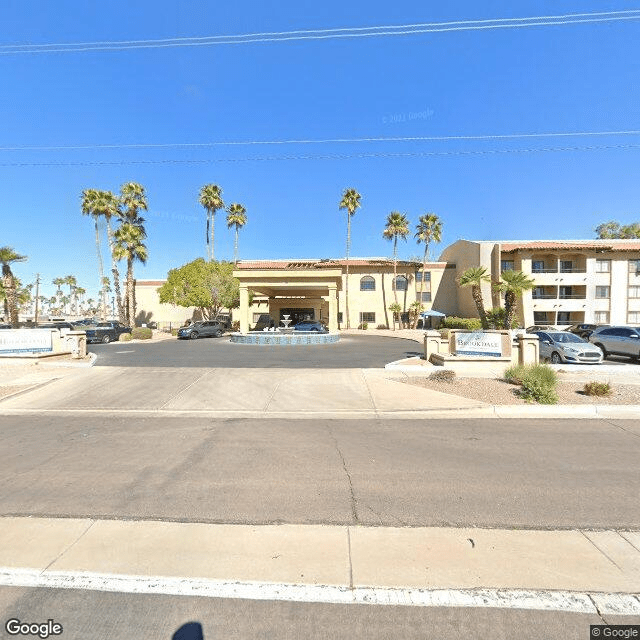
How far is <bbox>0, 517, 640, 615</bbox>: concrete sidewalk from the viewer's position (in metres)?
3.14

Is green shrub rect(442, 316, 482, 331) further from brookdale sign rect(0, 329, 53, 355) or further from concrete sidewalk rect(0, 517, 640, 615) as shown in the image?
brookdale sign rect(0, 329, 53, 355)

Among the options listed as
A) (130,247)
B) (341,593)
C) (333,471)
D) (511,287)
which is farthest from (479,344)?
(130,247)

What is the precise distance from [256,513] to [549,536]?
3.36m

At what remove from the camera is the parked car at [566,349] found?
15.3 m

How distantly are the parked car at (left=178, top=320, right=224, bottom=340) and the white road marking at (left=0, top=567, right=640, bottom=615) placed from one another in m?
30.9

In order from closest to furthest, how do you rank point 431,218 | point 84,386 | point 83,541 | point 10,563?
point 10,563 < point 83,541 < point 84,386 < point 431,218

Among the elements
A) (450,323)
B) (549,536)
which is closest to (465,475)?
(549,536)

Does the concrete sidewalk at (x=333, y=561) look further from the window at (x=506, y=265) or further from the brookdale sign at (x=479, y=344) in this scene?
the window at (x=506, y=265)

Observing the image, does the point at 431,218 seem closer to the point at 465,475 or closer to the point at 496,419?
the point at 496,419

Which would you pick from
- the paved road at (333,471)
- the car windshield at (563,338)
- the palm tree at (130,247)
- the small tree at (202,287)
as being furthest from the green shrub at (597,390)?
the palm tree at (130,247)

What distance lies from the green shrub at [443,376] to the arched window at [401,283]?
33016 millimetres

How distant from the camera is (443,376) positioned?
12406mm

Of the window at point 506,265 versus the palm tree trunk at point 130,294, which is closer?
the window at point 506,265

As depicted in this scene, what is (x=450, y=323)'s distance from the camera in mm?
37719
